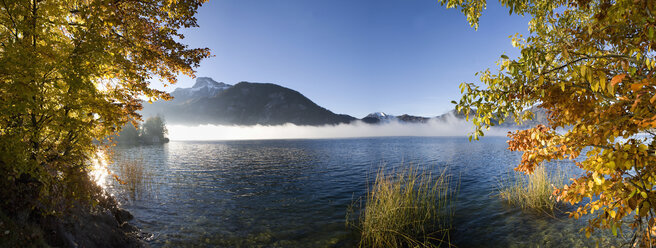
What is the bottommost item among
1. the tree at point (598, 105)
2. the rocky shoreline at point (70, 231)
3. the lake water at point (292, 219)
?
the lake water at point (292, 219)

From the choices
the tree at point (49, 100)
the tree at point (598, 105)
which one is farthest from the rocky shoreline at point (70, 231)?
the tree at point (598, 105)

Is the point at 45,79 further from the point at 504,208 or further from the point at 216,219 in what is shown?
the point at 504,208

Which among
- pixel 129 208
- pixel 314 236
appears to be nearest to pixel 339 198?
pixel 314 236

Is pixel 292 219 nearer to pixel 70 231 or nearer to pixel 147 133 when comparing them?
pixel 70 231

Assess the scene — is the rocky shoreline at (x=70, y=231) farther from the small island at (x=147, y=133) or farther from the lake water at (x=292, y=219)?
the small island at (x=147, y=133)

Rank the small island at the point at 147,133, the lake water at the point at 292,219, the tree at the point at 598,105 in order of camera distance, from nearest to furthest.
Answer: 1. the tree at the point at 598,105
2. the lake water at the point at 292,219
3. the small island at the point at 147,133

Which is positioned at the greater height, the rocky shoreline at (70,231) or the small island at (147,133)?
the small island at (147,133)

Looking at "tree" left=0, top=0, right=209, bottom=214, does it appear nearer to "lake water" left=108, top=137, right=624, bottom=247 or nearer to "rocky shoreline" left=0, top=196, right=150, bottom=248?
"rocky shoreline" left=0, top=196, right=150, bottom=248

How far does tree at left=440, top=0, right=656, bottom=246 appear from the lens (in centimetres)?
296

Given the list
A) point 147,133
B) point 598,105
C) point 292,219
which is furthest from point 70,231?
point 147,133

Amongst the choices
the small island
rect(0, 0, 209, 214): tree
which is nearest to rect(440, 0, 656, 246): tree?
rect(0, 0, 209, 214): tree

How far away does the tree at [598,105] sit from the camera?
2955 millimetres

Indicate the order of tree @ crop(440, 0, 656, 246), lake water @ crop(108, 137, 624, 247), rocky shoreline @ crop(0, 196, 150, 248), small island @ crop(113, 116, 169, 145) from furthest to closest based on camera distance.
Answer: small island @ crop(113, 116, 169, 145), lake water @ crop(108, 137, 624, 247), rocky shoreline @ crop(0, 196, 150, 248), tree @ crop(440, 0, 656, 246)

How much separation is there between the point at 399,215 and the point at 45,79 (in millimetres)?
10724
